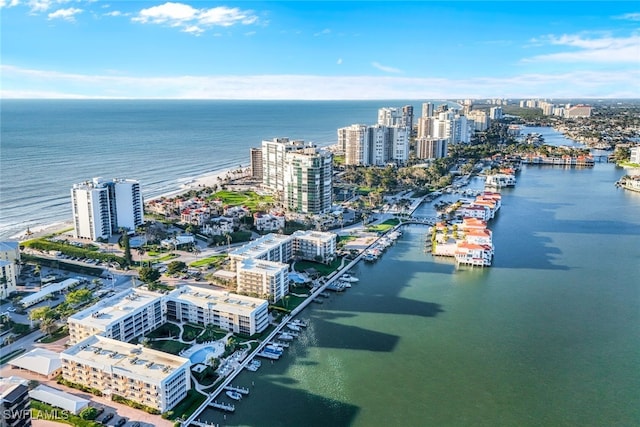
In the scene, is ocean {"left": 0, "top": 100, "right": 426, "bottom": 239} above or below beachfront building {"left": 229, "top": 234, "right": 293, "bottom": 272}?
above

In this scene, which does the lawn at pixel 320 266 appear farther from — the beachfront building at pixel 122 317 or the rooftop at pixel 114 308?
the rooftop at pixel 114 308

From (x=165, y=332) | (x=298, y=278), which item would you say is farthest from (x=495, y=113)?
(x=165, y=332)

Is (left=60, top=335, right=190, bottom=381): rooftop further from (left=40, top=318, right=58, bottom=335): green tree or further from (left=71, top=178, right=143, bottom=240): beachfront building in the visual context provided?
(left=71, top=178, right=143, bottom=240): beachfront building

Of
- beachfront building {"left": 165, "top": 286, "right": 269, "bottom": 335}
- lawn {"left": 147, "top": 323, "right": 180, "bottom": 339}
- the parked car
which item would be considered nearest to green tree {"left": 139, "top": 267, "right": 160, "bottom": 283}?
beachfront building {"left": 165, "top": 286, "right": 269, "bottom": 335}

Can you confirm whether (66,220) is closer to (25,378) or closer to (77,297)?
(77,297)

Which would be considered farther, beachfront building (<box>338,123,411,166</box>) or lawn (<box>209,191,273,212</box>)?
beachfront building (<box>338,123,411,166</box>)

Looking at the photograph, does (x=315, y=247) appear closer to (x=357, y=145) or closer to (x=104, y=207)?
(x=104, y=207)

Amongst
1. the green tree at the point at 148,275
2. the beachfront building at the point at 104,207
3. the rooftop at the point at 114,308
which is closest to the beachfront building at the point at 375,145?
the beachfront building at the point at 104,207
